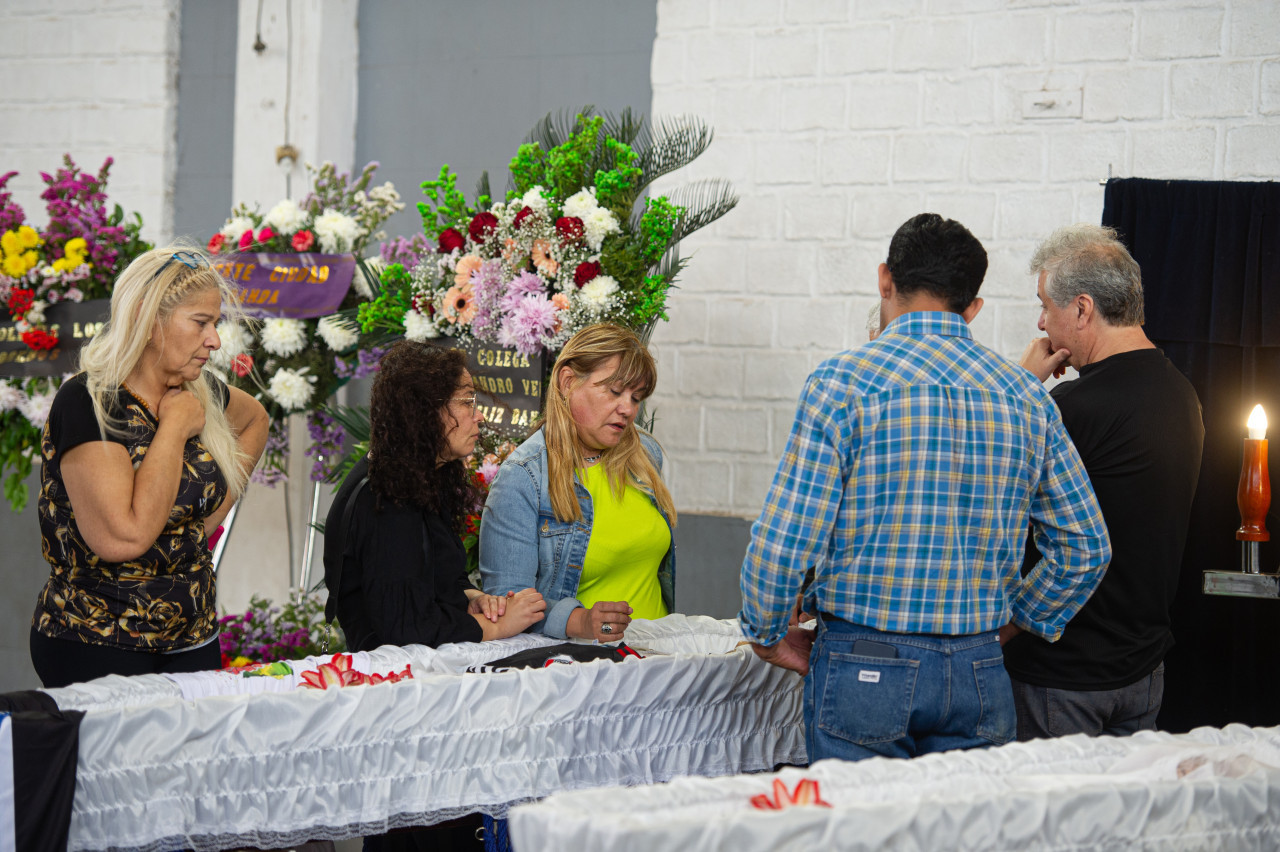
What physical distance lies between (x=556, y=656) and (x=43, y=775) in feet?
2.76

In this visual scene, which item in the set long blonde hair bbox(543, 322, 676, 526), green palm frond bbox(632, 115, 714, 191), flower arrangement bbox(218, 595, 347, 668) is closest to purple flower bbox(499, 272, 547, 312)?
green palm frond bbox(632, 115, 714, 191)

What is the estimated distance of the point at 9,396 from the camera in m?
3.77

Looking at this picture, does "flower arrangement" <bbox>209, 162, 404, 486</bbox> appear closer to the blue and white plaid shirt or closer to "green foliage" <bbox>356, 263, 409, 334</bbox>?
"green foliage" <bbox>356, 263, 409, 334</bbox>

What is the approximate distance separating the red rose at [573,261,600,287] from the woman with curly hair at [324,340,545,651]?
2.38 ft

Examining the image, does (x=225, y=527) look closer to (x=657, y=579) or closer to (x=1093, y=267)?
(x=657, y=579)

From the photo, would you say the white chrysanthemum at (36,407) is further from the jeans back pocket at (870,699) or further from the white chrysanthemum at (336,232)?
the jeans back pocket at (870,699)

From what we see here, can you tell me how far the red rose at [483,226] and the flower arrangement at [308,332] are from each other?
680 millimetres

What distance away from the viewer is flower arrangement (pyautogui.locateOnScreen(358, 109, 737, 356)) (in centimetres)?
294

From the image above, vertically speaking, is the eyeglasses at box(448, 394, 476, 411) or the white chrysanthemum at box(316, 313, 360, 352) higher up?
the white chrysanthemum at box(316, 313, 360, 352)

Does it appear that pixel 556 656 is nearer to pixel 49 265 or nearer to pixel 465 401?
pixel 465 401

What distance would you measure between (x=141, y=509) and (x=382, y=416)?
45 cm

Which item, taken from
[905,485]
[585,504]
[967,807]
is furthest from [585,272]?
[967,807]

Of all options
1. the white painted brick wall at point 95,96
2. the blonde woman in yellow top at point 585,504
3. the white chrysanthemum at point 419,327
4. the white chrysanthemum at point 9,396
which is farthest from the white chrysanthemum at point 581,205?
the white painted brick wall at point 95,96

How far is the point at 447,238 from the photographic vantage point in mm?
3111
